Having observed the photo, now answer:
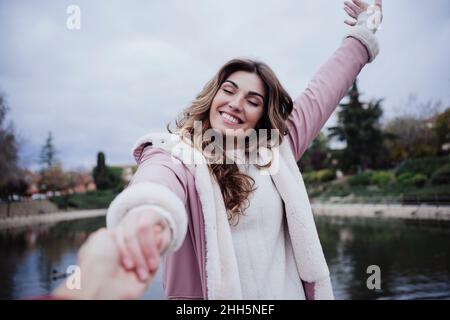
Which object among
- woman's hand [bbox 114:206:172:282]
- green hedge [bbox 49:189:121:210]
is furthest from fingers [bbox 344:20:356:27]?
green hedge [bbox 49:189:121:210]

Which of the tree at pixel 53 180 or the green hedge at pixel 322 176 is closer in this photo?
the green hedge at pixel 322 176

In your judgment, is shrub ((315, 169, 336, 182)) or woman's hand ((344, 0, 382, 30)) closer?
woman's hand ((344, 0, 382, 30))

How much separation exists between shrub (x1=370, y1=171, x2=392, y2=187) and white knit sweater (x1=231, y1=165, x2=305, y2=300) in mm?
22158

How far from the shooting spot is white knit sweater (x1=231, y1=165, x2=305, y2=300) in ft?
3.40

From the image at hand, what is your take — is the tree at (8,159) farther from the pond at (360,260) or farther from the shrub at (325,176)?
the shrub at (325,176)

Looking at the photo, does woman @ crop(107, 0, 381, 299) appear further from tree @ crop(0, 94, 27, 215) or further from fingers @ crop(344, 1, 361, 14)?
tree @ crop(0, 94, 27, 215)

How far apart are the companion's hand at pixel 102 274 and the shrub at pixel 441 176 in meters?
20.3

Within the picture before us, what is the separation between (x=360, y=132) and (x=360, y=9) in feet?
83.5

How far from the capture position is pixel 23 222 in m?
27.4

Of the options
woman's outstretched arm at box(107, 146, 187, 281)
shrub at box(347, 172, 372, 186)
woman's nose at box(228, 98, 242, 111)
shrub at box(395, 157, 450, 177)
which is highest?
shrub at box(347, 172, 372, 186)

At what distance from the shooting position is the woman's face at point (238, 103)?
1.14 m

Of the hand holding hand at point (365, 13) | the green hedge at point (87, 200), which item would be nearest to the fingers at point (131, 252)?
the hand holding hand at point (365, 13)

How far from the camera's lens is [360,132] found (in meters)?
25.5

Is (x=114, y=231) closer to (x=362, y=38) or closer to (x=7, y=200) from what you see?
(x=362, y=38)
